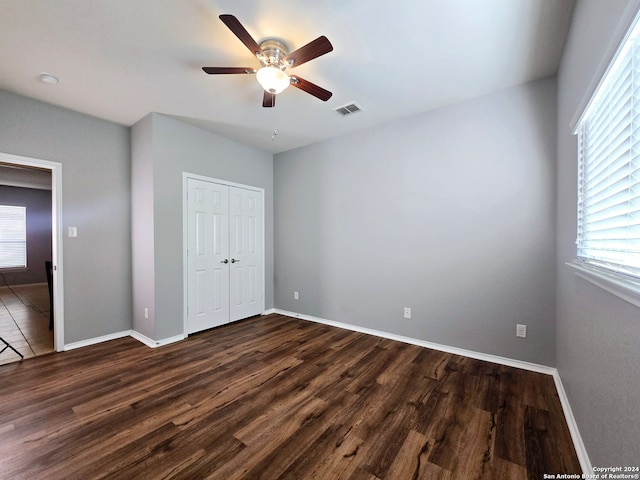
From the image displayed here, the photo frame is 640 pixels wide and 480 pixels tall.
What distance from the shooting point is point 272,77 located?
1950 millimetres

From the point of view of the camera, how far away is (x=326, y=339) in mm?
3281

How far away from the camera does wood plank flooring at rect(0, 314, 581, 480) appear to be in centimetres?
144

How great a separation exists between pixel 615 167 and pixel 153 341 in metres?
4.03

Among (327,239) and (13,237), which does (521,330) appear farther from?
(13,237)

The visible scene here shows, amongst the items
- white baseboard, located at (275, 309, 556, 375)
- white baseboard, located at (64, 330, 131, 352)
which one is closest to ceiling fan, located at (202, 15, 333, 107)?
white baseboard, located at (275, 309, 556, 375)

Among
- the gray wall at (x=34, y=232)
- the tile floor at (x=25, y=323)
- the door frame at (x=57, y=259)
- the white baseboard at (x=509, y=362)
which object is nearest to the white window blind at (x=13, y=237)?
the gray wall at (x=34, y=232)

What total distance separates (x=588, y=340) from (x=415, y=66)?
7.45ft

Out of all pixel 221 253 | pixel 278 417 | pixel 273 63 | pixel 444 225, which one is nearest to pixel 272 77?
pixel 273 63

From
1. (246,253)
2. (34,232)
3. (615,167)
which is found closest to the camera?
(615,167)

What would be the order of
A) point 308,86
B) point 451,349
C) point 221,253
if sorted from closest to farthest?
1. point 308,86
2. point 451,349
3. point 221,253

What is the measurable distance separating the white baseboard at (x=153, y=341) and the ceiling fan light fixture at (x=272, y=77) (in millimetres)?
2971

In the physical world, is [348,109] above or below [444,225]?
above

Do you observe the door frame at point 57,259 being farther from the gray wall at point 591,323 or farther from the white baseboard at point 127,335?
the gray wall at point 591,323

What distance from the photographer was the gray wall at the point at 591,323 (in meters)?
0.96
